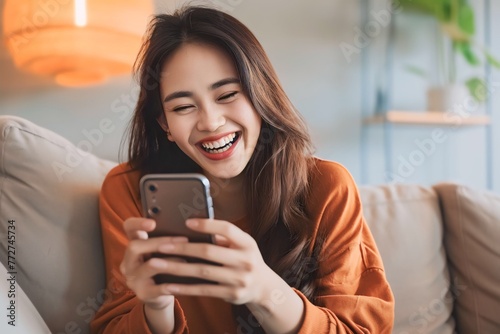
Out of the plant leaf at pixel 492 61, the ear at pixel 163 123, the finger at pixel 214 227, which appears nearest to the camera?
the finger at pixel 214 227

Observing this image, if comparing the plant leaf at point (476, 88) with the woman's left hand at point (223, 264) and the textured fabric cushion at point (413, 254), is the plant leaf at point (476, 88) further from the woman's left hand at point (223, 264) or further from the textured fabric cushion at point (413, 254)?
the woman's left hand at point (223, 264)

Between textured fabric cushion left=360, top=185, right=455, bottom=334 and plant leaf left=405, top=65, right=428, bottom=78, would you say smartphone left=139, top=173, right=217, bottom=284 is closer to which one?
textured fabric cushion left=360, top=185, right=455, bottom=334

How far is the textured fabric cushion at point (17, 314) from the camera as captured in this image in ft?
2.16

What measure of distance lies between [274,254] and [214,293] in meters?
0.28

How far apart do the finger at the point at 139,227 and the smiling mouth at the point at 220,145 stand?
0.26 meters

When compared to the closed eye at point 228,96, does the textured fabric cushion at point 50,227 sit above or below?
below

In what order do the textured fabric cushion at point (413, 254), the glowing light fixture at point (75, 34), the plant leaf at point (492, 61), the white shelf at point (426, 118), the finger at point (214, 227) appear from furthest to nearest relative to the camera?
the plant leaf at point (492, 61), the white shelf at point (426, 118), the glowing light fixture at point (75, 34), the textured fabric cushion at point (413, 254), the finger at point (214, 227)

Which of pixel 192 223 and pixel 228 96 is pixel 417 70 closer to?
pixel 228 96

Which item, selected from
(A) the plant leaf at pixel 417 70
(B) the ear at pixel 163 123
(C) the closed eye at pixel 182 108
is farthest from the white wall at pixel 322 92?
(C) the closed eye at pixel 182 108

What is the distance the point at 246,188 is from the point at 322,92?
0.82 metres

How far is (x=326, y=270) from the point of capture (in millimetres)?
848

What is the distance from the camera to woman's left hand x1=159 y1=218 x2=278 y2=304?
0.58 meters

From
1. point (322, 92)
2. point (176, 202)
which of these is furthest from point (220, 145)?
point (322, 92)

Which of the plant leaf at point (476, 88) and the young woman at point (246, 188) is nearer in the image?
the young woman at point (246, 188)
